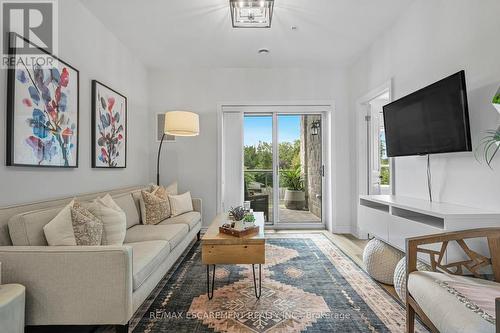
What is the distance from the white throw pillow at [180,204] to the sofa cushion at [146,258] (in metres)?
1.04

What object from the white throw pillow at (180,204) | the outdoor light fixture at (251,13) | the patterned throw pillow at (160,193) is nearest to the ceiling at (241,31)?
the outdoor light fixture at (251,13)

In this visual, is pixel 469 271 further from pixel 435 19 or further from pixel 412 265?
pixel 435 19

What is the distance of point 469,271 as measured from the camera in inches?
65.2

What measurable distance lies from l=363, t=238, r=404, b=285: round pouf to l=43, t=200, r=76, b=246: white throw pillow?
2.44 metres

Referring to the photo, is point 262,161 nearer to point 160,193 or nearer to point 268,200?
point 268,200

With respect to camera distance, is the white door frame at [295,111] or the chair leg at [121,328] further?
the white door frame at [295,111]

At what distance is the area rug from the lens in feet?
5.99

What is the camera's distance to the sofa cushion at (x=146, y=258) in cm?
180

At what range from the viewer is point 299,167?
4766mm

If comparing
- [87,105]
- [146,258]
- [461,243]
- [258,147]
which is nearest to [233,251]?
[146,258]

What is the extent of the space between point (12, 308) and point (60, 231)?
46cm

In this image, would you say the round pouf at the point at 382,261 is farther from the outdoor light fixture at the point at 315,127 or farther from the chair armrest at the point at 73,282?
the outdoor light fixture at the point at 315,127

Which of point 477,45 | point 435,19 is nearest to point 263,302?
point 477,45

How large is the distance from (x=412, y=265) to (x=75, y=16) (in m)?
3.50
